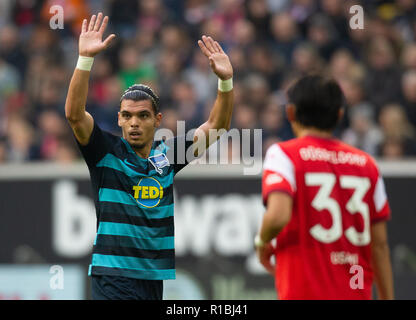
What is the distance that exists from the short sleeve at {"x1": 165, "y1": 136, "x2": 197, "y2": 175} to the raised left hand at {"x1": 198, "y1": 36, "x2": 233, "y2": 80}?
0.54 meters

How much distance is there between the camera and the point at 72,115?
16.2ft

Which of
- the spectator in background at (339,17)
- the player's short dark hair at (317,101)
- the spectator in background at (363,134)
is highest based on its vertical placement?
the spectator in background at (339,17)

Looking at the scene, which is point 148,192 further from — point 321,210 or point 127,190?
point 321,210

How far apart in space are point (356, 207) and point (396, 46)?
7.43 m

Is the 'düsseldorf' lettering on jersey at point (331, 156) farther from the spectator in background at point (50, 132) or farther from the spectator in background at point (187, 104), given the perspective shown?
the spectator in background at point (50, 132)

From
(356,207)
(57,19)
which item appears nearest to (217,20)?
(57,19)

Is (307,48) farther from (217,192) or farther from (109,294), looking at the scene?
(109,294)

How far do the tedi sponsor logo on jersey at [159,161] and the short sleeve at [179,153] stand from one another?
0.12ft

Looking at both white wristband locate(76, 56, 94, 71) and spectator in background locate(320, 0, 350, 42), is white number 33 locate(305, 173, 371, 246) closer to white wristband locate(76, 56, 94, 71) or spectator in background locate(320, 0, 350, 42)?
white wristband locate(76, 56, 94, 71)

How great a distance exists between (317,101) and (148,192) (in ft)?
5.04

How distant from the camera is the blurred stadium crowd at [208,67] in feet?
33.4

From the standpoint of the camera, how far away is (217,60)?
5.55 meters

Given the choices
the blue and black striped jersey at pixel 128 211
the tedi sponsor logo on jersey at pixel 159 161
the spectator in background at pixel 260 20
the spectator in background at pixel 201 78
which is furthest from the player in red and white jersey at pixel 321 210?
the spectator in background at pixel 260 20

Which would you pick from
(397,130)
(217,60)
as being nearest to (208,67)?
(397,130)
